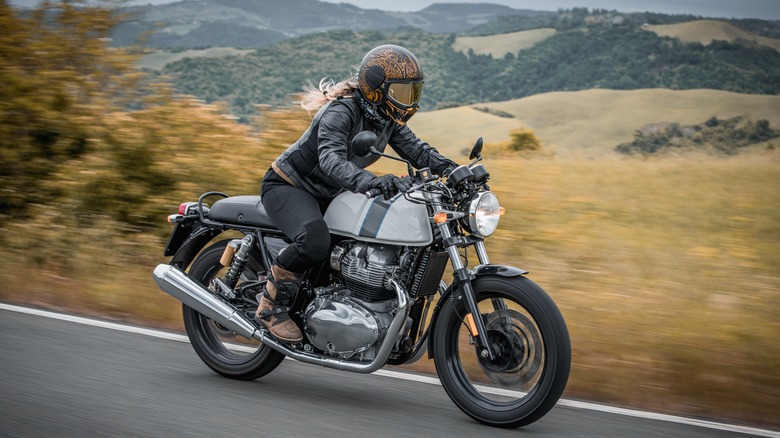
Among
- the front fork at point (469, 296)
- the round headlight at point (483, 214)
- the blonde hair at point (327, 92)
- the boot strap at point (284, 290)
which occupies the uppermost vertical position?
the blonde hair at point (327, 92)

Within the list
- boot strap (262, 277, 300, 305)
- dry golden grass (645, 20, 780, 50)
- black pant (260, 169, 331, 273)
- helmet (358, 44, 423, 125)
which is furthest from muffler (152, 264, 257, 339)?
dry golden grass (645, 20, 780, 50)

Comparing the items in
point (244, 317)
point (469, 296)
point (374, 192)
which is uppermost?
point (374, 192)

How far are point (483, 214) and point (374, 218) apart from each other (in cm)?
64

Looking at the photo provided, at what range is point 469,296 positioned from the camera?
4445 mm

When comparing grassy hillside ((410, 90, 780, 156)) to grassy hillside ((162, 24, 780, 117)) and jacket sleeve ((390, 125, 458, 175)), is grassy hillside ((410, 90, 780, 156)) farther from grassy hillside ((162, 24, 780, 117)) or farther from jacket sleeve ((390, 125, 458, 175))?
jacket sleeve ((390, 125, 458, 175))

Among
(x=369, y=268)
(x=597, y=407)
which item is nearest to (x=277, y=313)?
(x=369, y=268)

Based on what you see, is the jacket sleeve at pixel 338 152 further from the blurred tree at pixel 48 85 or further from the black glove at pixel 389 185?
the blurred tree at pixel 48 85

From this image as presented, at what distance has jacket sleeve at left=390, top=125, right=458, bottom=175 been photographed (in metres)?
5.27

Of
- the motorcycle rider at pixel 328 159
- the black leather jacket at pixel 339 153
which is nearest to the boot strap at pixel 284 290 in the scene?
the motorcycle rider at pixel 328 159

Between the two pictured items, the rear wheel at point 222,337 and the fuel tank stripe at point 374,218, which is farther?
the rear wheel at point 222,337

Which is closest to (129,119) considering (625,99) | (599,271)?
(599,271)

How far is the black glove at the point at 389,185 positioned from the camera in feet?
14.3

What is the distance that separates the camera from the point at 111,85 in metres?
12.1

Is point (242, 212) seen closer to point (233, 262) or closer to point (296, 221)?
point (233, 262)
